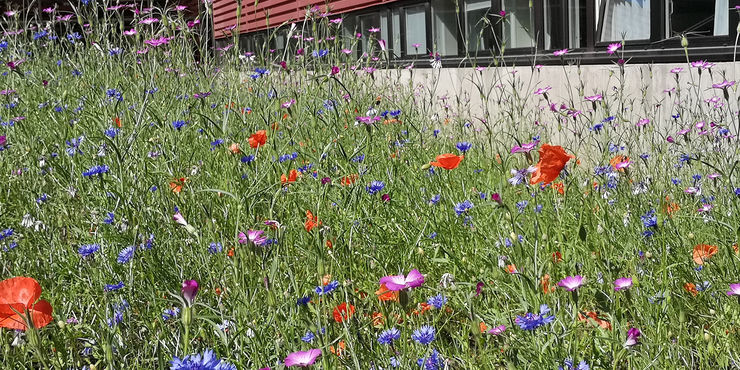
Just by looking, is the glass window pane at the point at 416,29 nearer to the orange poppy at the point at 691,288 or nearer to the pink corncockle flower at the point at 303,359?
the orange poppy at the point at 691,288

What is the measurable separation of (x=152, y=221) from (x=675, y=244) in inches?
58.9

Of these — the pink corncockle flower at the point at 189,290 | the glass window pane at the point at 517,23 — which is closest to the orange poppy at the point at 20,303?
the pink corncockle flower at the point at 189,290

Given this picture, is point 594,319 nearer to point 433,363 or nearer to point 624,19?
point 433,363

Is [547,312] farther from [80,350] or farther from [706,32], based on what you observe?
[706,32]

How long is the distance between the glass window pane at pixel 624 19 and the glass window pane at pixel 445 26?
2.65 meters

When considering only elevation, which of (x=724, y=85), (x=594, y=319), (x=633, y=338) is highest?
(x=724, y=85)

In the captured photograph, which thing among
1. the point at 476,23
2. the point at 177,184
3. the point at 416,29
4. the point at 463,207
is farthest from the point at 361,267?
the point at 416,29

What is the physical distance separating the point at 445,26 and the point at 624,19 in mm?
3165

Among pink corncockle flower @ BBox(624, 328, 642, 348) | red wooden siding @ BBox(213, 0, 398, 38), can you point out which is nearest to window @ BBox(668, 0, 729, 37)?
red wooden siding @ BBox(213, 0, 398, 38)

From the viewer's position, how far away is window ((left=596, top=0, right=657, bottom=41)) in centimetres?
557

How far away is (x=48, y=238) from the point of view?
78.0 inches

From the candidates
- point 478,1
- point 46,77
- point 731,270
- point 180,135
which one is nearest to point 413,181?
point 180,135

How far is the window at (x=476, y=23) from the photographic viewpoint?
7.57 m

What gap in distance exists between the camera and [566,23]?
634 centimetres
